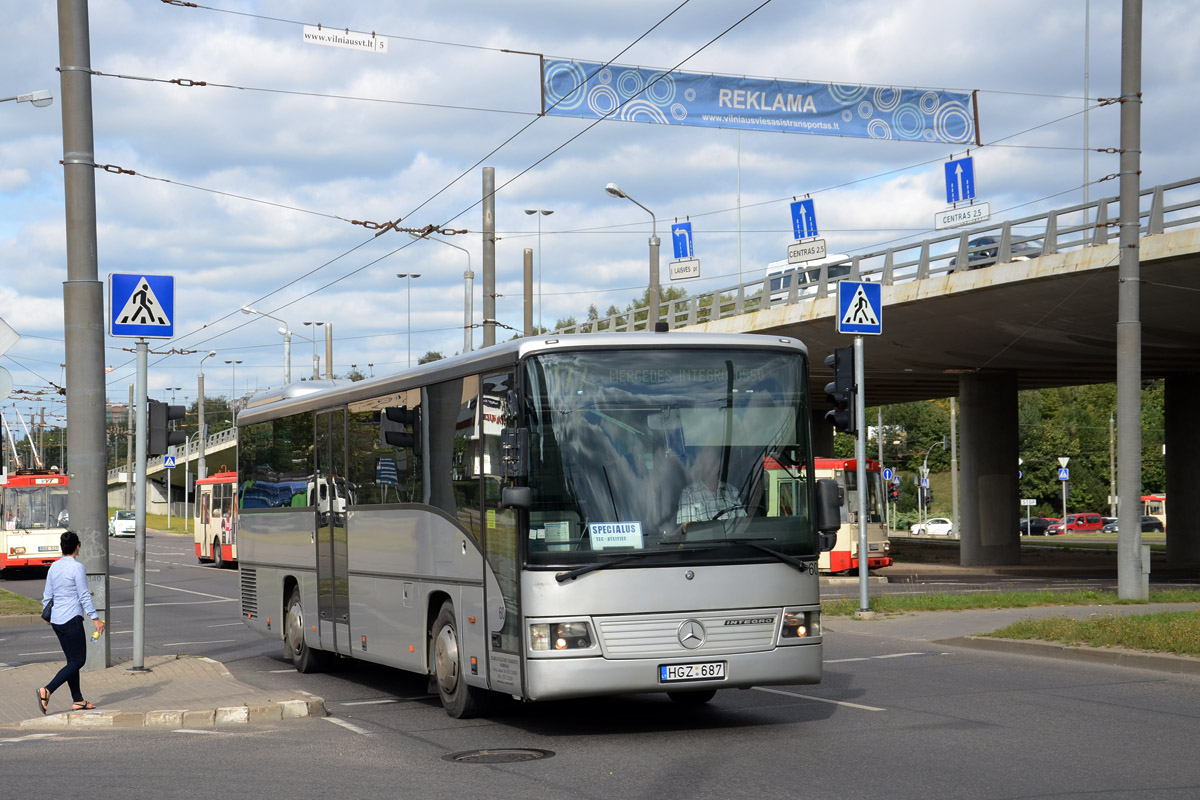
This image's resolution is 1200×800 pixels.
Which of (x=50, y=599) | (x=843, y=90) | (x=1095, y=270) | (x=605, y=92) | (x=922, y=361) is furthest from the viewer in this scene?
(x=922, y=361)

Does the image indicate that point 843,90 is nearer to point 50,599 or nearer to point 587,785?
point 50,599

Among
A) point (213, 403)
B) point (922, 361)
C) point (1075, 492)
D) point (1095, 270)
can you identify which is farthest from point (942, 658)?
point (213, 403)

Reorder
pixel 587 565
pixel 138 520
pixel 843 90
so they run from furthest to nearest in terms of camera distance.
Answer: pixel 843 90 < pixel 138 520 < pixel 587 565

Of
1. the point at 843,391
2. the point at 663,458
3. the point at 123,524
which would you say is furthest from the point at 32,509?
the point at 123,524

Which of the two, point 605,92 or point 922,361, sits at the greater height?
point 605,92

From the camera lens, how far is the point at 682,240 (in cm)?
3584

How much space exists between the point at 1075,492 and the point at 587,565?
4523 inches

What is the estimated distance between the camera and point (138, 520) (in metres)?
13.9

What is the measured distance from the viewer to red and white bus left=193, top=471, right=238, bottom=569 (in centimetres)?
4512

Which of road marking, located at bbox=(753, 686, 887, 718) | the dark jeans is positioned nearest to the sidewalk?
the dark jeans

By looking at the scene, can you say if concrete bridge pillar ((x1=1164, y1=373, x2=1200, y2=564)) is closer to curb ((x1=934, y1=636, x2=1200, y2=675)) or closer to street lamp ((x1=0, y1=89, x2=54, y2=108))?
curb ((x1=934, y1=636, x2=1200, y2=675))

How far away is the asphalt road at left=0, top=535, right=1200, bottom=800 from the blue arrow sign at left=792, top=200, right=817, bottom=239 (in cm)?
1667

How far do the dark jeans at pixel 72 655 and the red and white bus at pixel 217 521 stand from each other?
32476 millimetres

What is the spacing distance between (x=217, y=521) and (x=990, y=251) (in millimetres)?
27936
